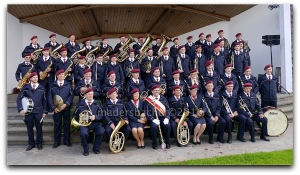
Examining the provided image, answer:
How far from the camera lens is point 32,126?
6.14 m

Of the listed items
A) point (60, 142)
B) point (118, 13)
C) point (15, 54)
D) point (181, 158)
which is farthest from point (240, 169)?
point (15, 54)

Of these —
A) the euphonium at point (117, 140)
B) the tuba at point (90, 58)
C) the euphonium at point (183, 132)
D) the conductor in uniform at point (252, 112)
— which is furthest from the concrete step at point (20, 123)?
the conductor in uniform at point (252, 112)

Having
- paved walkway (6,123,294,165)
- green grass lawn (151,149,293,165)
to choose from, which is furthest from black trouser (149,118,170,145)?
green grass lawn (151,149,293,165)

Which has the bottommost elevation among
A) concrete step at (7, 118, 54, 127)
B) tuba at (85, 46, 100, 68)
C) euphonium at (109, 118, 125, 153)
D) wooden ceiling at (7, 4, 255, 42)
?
euphonium at (109, 118, 125, 153)

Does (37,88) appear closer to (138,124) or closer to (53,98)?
(53,98)

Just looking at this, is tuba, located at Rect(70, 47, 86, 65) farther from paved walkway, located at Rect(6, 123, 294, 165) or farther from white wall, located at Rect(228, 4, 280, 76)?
white wall, located at Rect(228, 4, 280, 76)

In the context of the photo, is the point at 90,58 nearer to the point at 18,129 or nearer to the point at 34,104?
the point at 34,104

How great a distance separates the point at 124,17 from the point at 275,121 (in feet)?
21.2

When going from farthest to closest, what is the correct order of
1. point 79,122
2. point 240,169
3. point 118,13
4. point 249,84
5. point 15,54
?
point 118,13 < point 15,54 < point 249,84 < point 79,122 < point 240,169

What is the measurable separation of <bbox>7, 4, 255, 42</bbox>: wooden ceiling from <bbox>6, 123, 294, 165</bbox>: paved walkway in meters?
4.33

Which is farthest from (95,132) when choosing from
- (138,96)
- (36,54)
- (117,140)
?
(36,54)

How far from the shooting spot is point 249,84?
22.3 feet

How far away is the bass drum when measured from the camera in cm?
660

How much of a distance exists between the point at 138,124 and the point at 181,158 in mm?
1246
